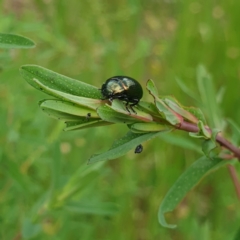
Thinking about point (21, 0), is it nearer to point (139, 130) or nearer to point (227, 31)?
point (227, 31)

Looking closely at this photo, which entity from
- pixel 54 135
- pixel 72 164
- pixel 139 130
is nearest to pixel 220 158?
pixel 139 130

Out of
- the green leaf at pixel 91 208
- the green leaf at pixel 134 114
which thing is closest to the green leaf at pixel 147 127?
the green leaf at pixel 134 114

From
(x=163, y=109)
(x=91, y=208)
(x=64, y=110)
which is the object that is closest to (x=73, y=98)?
(x=64, y=110)

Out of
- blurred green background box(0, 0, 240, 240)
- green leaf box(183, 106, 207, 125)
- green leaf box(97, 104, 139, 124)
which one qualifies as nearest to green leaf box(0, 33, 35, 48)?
green leaf box(97, 104, 139, 124)

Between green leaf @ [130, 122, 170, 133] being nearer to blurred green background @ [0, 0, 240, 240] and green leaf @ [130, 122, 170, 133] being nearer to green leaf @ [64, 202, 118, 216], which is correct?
green leaf @ [64, 202, 118, 216]

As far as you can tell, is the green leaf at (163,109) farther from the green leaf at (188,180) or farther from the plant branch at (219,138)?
the green leaf at (188,180)
